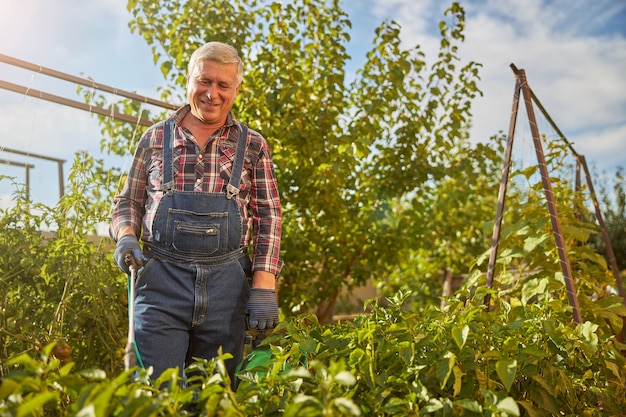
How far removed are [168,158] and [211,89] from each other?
0.25 m

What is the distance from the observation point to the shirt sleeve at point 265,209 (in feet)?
6.54

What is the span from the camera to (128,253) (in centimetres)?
170

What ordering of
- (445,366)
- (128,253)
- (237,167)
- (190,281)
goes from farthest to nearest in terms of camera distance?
(237,167), (190,281), (128,253), (445,366)

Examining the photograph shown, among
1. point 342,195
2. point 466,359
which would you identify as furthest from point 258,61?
point 466,359

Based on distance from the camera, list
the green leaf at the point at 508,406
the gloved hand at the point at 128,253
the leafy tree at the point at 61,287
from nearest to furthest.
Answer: the green leaf at the point at 508,406 < the gloved hand at the point at 128,253 < the leafy tree at the point at 61,287

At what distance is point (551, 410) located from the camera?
1414 mm

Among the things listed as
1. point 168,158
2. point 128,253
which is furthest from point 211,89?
point 128,253

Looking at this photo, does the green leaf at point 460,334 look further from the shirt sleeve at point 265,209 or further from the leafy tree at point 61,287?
the leafy tree at point 61,287

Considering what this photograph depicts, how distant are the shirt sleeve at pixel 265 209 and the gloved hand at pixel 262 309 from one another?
11 centimetres

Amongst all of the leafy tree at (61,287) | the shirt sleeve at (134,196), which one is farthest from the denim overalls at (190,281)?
the leafy tree at (61,287)

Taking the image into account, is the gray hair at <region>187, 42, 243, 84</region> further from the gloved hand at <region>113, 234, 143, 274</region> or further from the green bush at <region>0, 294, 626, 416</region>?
the green bush at <region>0, 294, 626, 416</region>

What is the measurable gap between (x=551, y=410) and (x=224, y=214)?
3.31ft

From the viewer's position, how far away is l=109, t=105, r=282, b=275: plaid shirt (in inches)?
74.7

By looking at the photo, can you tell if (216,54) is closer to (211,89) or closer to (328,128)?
(211,89)
